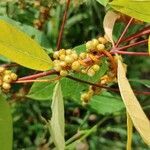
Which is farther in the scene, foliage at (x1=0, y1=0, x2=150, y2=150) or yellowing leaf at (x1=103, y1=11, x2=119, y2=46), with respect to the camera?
yellowing leaf at (x1=103, y1=11, x2=119, y2=46)

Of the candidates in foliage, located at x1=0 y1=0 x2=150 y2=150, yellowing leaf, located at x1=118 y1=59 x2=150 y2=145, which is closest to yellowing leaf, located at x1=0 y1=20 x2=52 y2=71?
foliage, located at x1=0 y1=0 x2=150 y2=150

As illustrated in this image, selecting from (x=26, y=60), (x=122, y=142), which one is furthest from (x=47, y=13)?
(x=122, y=142)

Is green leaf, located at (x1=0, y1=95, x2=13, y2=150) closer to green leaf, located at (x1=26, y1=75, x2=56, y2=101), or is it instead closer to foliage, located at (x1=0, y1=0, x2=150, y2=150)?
foliage, located at (x1=0, y1=0, x2=150, y2=150)

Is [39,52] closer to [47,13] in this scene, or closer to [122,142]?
[47,13]

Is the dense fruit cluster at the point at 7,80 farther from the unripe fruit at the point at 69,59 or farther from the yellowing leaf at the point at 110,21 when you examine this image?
the yellowing leaf at the point at 110,21

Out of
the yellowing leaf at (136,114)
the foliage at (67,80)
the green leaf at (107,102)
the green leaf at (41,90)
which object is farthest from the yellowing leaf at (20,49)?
the green leaf at (107,102)

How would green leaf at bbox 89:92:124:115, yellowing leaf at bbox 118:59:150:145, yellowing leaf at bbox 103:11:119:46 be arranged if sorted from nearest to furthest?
yellowing leaf at bbox 118:59:150:145 < yellowing leaf at bbox 103:11:119:46 < green leaf at bbox 89:92:124:115

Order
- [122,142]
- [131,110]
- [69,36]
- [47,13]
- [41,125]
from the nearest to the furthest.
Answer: [131,110]
[47,13]
[41,125]
[69,36]
[122,142]
